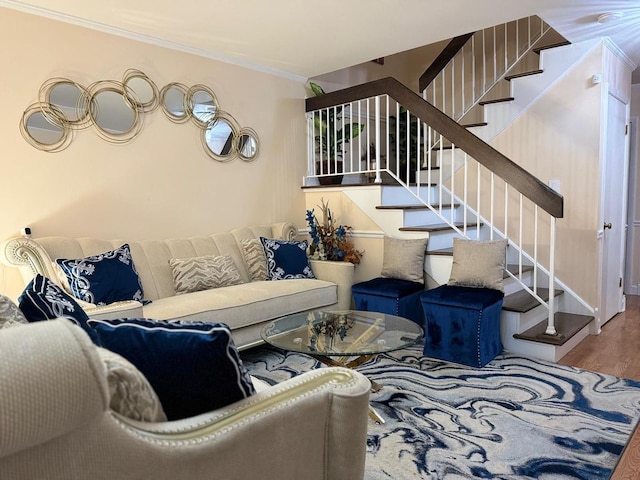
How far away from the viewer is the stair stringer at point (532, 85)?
13.2 feet

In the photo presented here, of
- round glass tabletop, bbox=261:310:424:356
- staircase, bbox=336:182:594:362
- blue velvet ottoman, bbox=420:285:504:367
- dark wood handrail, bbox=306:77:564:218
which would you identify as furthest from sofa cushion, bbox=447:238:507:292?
round glass tabletop, bbox=261:310:424:356

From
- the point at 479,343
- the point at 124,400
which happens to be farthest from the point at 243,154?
the point at 124,400

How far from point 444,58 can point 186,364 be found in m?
5.21

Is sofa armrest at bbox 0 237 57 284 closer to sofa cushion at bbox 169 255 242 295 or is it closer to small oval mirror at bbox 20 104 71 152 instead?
small oval mirror at bbox 20 104 71 152

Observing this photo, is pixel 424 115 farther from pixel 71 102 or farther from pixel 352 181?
pixel 71 102

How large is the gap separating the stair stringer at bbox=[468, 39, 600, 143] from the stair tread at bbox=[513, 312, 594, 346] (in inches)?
72.8

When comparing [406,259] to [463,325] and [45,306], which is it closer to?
[463,325]

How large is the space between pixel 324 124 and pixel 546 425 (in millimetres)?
3571

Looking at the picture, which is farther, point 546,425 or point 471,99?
point 471,99

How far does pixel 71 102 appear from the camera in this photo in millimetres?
3248

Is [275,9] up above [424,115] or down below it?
above

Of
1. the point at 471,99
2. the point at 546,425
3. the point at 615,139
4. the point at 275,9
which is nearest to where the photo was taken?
the point at 546,425

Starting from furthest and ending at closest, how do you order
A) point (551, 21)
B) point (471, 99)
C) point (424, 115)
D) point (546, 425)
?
1. point (471, 99)
2. point (424, 115)
3. point (551, 21)
4. point (546, 425)

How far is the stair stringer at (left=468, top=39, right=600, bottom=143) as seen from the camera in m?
4.01
